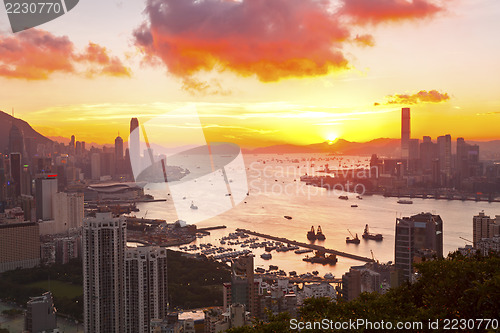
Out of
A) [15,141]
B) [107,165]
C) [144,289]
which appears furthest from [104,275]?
[107,165]

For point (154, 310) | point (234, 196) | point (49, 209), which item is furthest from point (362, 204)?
point (154, 310)

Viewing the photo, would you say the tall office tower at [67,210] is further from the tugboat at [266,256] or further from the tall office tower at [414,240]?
the tall office tower at [414,240]

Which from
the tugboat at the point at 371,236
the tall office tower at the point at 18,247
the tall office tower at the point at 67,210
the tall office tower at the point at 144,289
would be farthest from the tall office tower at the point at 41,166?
the tall office tower at the point at 144,289

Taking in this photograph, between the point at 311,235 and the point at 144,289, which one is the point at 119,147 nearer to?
the point at 311,235

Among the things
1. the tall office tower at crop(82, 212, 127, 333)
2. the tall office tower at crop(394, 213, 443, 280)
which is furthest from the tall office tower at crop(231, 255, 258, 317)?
the tall office tower at crop(394, 213, 443, 280)

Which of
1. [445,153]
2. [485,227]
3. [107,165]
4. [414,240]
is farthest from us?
[107,165]

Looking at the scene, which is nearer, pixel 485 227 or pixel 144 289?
pixel 144 289
